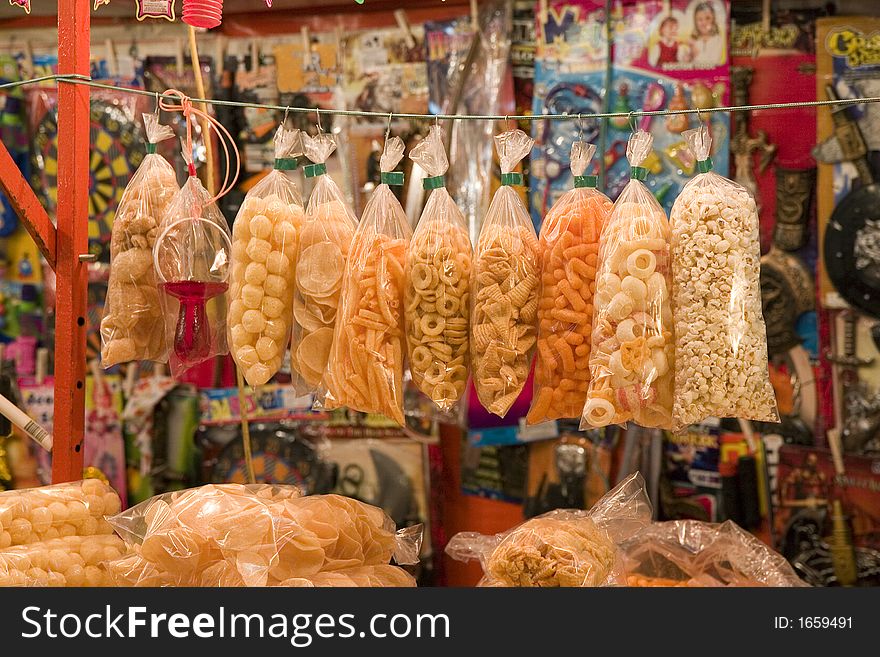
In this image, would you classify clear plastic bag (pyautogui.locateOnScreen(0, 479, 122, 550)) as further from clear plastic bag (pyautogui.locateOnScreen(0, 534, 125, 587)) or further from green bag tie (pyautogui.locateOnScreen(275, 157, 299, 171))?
green bag tie (pyautogui.locateOnScreen(275, 157, 299, 171))

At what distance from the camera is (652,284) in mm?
1456

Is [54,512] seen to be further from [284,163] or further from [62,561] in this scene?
[284,163]

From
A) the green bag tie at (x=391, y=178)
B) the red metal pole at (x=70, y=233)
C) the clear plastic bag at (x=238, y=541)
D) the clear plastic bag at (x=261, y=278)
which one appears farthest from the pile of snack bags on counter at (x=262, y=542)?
the green bag tie at (x=391, y=178)

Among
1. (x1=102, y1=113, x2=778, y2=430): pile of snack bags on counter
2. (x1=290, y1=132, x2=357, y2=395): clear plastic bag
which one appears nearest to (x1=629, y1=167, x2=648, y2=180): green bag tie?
(x1=102, y1=113, x2=778, y2=430): pile of snack bags on counter

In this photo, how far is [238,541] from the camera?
143 centimetres

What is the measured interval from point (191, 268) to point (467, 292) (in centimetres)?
48

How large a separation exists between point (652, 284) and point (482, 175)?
128 centimetres

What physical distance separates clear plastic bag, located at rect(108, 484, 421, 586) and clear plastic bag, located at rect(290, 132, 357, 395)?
247mm

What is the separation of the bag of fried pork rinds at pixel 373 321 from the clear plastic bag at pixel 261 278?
0.35 ft

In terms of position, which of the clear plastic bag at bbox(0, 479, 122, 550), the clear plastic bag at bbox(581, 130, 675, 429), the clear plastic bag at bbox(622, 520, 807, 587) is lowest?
the clear plastic bag at bbox(622, 520, 807, 587)

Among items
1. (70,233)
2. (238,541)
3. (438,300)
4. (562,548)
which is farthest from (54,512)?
(562,548)

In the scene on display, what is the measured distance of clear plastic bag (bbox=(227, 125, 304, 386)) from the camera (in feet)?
5.20
